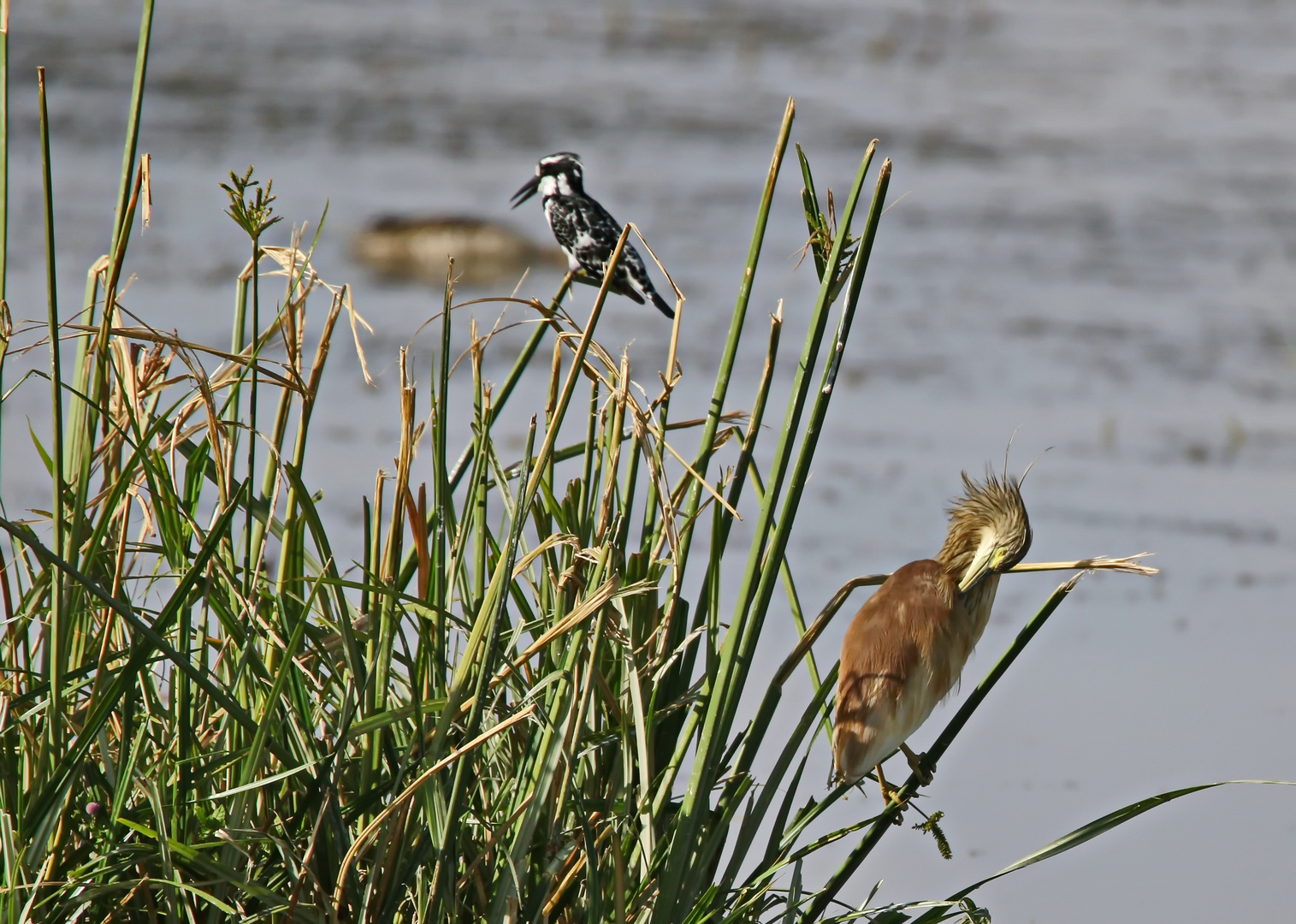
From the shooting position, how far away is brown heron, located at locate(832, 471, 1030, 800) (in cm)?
166

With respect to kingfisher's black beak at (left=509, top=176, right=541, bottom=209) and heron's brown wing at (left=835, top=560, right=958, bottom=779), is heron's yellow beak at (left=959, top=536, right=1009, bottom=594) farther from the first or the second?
kingfisher's black beak at (left=509, top=176, right=541, bottom=209)

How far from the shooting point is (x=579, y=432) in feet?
14.8

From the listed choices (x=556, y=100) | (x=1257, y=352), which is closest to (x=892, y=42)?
(x=556, y=100)

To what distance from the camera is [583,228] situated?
2430 mm

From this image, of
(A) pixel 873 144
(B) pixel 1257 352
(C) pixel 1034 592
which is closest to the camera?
(A) pixel 873 144

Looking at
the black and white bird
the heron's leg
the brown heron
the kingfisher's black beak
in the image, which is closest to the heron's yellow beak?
the brown heron

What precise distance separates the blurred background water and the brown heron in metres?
0.97

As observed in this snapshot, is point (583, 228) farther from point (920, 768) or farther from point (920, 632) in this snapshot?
point (920, 768)

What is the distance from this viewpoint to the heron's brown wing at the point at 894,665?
1654 millimetres

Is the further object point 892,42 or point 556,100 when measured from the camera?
point 892,42

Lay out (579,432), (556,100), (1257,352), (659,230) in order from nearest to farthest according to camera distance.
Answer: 1. (579,432)
2. (1257,352)
3. (659,230)
4. (556,100)

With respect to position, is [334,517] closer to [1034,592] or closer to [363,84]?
[1034,592]

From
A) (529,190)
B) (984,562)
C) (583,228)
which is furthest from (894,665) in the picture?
(529,190)

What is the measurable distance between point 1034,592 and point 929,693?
2408 mm
